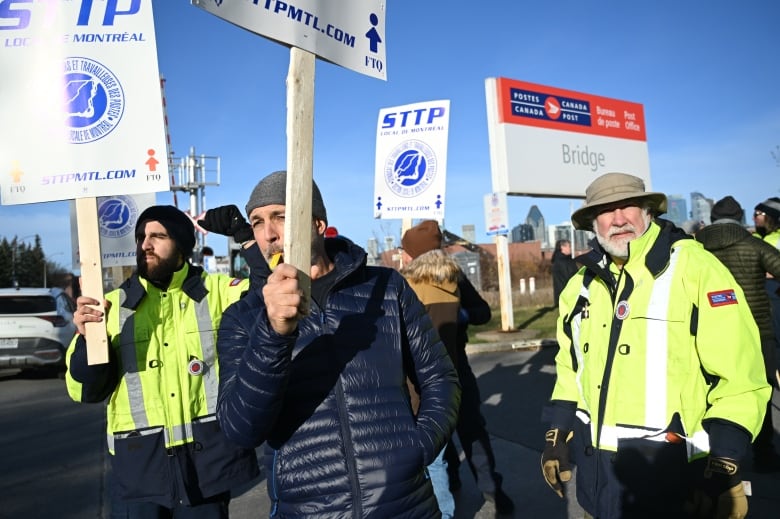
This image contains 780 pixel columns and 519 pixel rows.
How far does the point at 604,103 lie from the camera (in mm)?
17078

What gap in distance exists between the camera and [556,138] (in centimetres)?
1533

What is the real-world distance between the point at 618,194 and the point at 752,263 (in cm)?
319

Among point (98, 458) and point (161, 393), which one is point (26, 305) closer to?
point (98, 458)

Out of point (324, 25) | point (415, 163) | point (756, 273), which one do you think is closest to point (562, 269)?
point (415, 163)

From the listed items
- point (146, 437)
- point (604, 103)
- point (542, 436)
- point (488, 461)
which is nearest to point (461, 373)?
point (488, 461)

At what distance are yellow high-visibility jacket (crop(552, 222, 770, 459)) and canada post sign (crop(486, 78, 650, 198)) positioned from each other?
38.7 ft

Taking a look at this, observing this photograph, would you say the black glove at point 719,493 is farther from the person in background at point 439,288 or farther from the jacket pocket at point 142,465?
the person in background at point 439,288

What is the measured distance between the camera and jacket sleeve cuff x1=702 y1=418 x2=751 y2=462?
2.13m

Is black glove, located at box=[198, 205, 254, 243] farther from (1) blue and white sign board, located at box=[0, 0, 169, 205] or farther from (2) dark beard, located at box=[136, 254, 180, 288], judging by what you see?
(1) blue and white sign board, located at box=[0, 0, 169, 205]

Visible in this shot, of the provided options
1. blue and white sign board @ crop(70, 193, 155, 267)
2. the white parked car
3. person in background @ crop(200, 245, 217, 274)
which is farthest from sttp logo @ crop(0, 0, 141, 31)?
person in background @ crop(200, 245, 217, 274)

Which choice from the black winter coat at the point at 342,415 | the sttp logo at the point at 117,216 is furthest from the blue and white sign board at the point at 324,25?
the sttp logo at the point at 117,216

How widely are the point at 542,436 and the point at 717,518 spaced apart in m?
4.08

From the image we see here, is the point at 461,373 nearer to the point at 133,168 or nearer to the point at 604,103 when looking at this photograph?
the point at 133,168

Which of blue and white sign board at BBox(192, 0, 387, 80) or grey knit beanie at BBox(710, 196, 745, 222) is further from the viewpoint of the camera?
grey knit beanie at BBox(710, 196, 745, 222)
